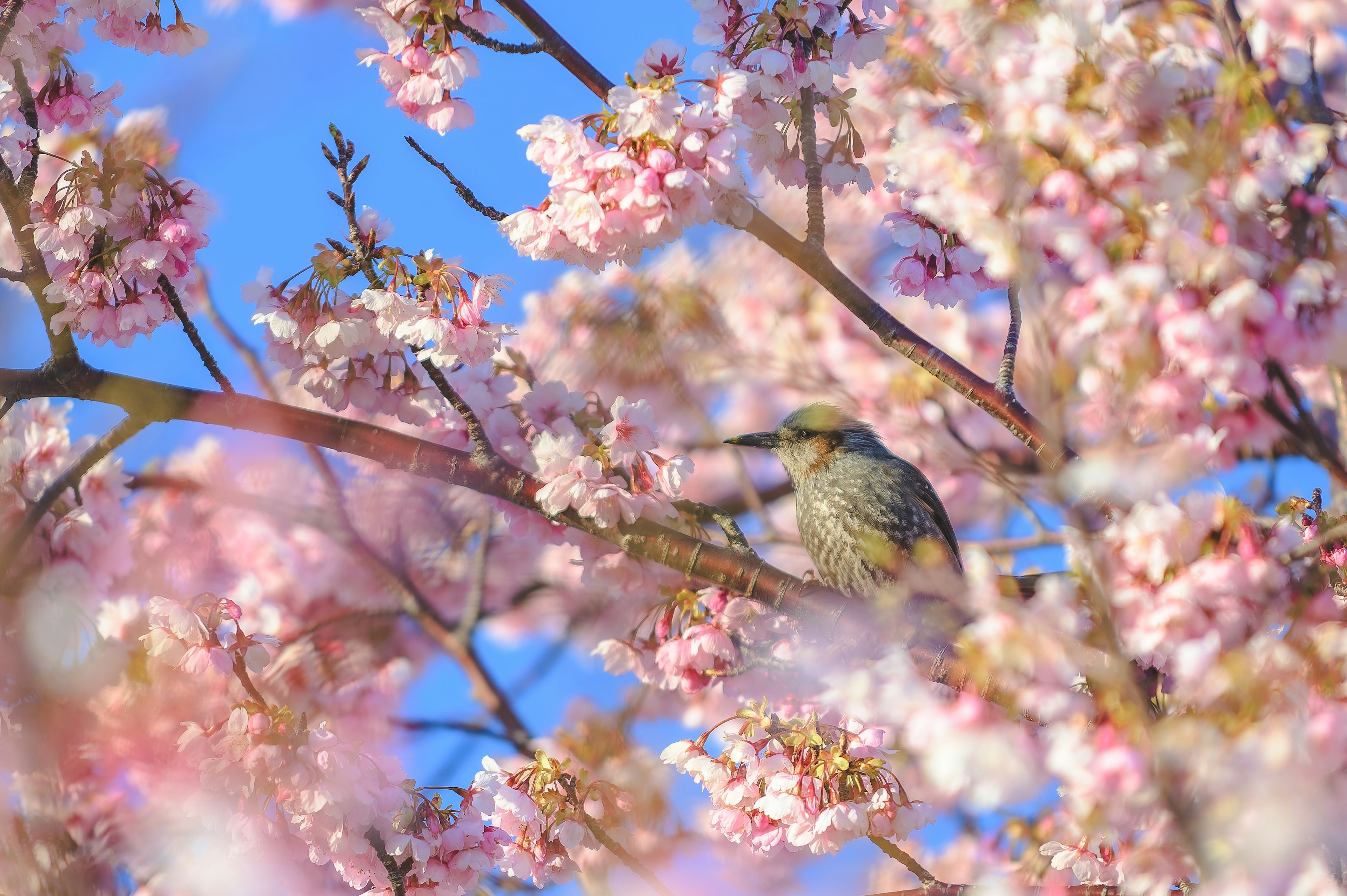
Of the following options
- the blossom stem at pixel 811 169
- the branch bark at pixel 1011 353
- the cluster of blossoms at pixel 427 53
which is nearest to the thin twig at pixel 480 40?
the cluster of blossoms at pixel 427 53

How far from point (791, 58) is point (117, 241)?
2.03m

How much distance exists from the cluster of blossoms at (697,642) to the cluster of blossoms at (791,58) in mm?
1490

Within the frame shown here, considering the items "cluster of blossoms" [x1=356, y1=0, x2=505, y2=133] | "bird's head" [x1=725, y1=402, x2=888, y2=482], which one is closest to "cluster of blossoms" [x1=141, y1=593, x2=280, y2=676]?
"cluster of blossoms" [x1=356, y1=0, x2=505, y2=133]

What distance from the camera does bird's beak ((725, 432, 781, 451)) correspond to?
504 cm

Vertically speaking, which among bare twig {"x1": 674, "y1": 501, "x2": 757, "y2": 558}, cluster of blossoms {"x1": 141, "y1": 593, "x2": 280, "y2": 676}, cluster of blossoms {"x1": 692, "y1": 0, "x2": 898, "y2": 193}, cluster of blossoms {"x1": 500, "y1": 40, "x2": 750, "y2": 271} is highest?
cluster of blossoms {"x1": 692, "y1": 0, "x2": 898, "y2": 193}

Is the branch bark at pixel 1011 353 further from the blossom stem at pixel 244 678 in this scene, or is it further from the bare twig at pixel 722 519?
the blossom stem at pixel 244 678

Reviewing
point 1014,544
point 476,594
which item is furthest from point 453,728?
point 1014,544

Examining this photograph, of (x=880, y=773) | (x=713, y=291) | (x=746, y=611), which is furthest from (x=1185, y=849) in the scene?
(x=713, y=291)

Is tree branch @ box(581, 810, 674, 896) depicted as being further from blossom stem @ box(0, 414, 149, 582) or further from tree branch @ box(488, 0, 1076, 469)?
blossom stem @ box(0, 414, 149, 582)

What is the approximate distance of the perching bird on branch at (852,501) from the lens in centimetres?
475

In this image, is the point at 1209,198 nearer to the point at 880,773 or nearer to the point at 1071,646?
the point at 1071,646

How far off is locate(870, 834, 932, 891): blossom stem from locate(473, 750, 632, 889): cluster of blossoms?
2.78ft

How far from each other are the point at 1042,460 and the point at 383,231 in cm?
206

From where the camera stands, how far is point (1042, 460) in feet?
10.0
